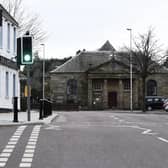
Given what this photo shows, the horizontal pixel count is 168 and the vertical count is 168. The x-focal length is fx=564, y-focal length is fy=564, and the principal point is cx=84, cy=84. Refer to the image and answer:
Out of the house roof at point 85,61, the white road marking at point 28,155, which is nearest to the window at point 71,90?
the house roof at point 85,61

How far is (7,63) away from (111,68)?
54.9 m

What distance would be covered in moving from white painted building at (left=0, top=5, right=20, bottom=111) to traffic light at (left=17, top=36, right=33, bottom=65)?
626 inches

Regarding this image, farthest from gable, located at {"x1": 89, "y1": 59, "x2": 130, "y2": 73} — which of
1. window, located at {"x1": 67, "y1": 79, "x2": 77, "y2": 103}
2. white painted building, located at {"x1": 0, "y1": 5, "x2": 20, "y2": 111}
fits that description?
white painted building, located at {"x1": 0, "y1": 5, "x2": 20, "y2": 111}

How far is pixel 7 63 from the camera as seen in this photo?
45.0 meters

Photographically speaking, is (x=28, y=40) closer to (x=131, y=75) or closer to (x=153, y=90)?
(x=131, y=75)

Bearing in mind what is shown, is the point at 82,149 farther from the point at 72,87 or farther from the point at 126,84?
the point at 72,87

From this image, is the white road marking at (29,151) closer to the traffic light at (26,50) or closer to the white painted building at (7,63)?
the traffic light at (26,50)

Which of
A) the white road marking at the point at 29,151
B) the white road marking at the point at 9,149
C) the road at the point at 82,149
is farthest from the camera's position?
the white road marking at the point at 9,149

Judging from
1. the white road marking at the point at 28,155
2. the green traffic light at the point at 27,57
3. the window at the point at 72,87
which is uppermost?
the window at the point at 72,87

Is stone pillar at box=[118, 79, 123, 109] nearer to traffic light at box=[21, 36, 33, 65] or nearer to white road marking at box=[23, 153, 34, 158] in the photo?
traffic light at box=[21, 36, 33, 65]

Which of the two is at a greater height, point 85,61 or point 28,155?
point 85,61

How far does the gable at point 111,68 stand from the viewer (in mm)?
97938

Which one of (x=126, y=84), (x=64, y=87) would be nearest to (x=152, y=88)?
(x=126, y=84)

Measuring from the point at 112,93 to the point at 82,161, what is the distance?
87.8 meters
